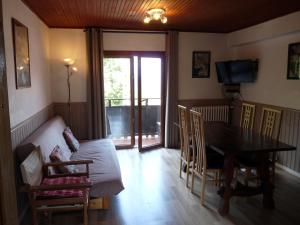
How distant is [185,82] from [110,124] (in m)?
1.81

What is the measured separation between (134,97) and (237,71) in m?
2.08

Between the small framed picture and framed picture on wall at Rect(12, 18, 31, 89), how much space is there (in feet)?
10.9

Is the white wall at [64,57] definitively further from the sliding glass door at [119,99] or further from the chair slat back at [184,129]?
the chair slat back at [184,129]

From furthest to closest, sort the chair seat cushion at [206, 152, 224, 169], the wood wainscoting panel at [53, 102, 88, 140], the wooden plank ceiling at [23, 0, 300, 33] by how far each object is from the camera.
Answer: the wood wainscoting panel at [53, 102, 88, 140] → the wooden plank ceiling at [23, 0, 300, 33] → the chair seat cushion at [206, 152, 224, 169]

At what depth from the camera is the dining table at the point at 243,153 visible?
2713 mm

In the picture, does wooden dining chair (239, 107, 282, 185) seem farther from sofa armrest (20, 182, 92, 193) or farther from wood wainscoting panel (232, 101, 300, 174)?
sofa armrest (20, 182, 92, 193)

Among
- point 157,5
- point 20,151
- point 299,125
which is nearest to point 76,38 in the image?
point 157,5

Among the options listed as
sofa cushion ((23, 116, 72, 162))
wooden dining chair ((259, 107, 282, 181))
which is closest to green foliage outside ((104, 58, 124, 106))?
sofa cushion ((23, 116, 72, 162))

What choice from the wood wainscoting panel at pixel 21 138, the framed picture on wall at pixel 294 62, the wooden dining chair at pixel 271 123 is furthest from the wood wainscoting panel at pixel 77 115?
the framed picture on wall at pixel 294 62

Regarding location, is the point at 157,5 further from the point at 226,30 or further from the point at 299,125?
the point at 299,125

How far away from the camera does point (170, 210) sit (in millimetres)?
2930

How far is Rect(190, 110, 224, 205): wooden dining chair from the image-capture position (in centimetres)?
300

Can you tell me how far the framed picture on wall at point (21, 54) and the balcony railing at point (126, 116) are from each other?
217 centimetres

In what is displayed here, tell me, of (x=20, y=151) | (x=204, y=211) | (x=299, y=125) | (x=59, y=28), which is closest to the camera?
(x=20, y=151)
